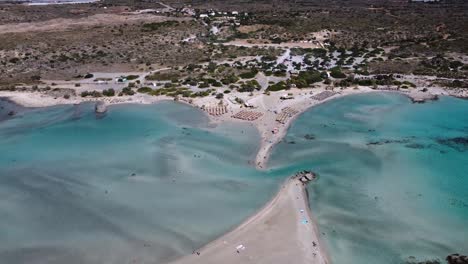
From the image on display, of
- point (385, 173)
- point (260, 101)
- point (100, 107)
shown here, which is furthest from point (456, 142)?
point (100, 107)

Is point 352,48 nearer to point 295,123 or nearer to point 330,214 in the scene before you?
point 295,123

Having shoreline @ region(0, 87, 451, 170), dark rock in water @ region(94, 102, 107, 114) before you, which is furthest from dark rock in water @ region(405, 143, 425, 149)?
dark rock in water @ region(94, 102, 107, 114)

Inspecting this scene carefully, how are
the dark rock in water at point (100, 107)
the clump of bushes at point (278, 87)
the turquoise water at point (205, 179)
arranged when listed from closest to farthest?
1. the turquoise water at point (205, 179)
2. the dark rock in water at point (100, 107)
3. the clump of bushes at point (278, 87)

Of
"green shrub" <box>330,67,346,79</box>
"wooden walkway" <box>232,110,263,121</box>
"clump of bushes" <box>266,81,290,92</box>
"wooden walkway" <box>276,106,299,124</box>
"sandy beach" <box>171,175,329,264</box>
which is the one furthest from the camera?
"green shrub" <box>330,67,346,79</box>

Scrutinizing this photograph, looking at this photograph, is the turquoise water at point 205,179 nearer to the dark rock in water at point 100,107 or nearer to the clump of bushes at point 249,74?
the dark rock in water at point 100,107

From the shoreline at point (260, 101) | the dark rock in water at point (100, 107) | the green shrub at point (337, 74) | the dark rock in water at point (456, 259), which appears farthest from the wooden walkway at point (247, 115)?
the dark rock in water at point (456, 259)

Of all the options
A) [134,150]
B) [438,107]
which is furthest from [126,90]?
[438,107]

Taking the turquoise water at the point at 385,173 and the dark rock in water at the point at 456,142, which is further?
the dark rock in water at the point at 456,142

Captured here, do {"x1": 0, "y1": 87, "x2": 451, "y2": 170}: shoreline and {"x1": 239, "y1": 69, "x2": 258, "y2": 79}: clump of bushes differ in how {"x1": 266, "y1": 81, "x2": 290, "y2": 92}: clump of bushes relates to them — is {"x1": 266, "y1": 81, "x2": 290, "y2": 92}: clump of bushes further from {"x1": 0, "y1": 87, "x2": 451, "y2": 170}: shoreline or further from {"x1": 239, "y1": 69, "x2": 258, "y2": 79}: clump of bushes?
{"x1": 239, "y1": 69, "x2": 258, "y2": 79}: clump of bushes
